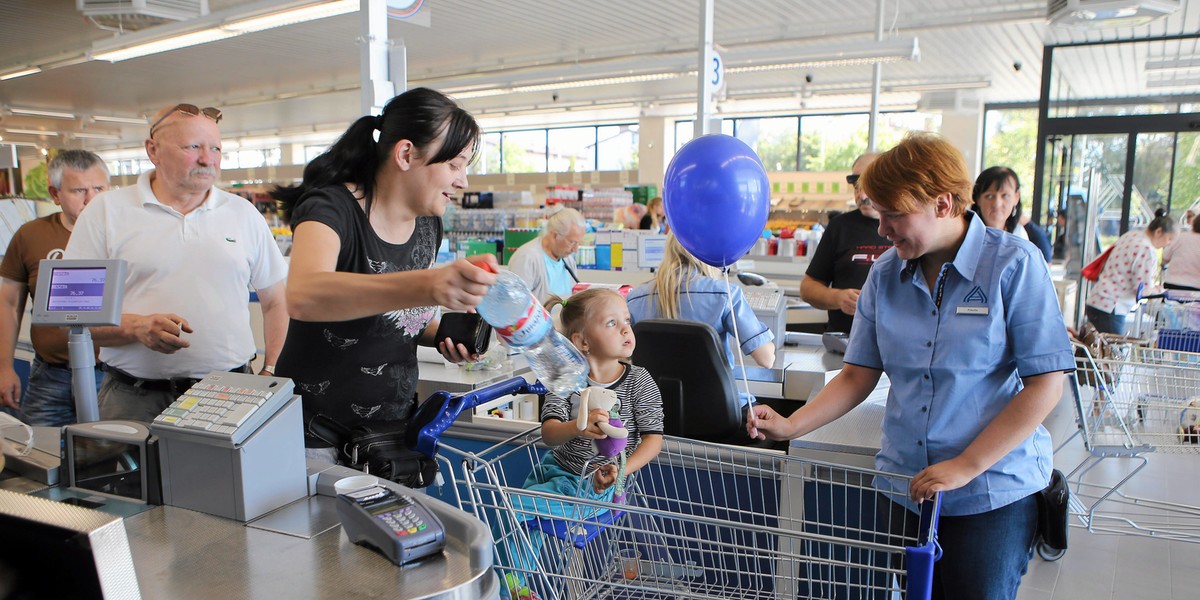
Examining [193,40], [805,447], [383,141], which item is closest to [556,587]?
[805,447]

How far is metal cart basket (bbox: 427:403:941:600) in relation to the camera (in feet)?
4.56

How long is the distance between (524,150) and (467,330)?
21382 millimetres

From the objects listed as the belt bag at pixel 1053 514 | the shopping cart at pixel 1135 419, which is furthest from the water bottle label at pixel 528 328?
the shopping cart at pixel 1135 419

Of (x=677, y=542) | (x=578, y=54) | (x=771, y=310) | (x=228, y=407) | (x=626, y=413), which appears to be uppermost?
(x=578, y=54)

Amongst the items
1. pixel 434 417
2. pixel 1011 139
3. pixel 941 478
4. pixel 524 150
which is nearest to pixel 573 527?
pixel 434 417

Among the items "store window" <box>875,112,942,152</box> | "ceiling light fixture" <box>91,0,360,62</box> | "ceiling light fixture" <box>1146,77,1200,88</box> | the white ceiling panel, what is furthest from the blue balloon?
"store window" <box>875,112,942,152</box>

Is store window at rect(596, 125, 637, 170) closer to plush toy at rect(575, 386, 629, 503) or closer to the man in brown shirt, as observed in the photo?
the man in brown shirt

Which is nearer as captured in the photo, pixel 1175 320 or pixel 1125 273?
pixel 1175 320

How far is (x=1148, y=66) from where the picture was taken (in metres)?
12.4

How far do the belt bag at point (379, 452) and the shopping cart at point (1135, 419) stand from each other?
2.01 metres

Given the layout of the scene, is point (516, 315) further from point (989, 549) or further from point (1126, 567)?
point (1126, 567)

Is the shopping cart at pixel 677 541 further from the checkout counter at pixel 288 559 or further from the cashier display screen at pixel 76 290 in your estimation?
the cashier display screen at pixel 76 290

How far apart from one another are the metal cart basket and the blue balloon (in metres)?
0.66

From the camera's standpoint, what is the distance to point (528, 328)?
142 centimetres
